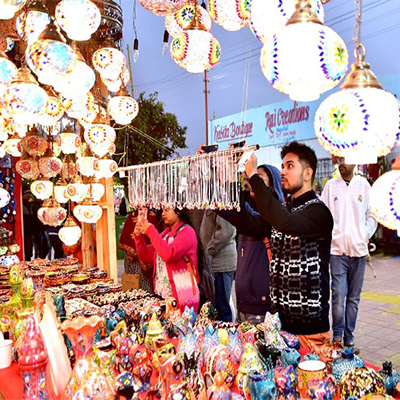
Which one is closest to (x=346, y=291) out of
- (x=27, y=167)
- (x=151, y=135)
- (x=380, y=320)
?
(x=380, y=320)

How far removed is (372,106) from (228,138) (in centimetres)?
1344

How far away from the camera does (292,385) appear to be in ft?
4.00

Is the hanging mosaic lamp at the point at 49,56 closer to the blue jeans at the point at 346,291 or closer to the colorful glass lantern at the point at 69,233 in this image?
the colorful glass lantern at the point at 69,233

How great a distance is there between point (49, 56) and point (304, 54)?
1.14 metres

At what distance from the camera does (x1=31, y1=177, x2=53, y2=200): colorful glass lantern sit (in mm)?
3469

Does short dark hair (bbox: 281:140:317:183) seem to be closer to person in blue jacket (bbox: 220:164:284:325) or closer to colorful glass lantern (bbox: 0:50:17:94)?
person in blue jacket (bbox: 220:164:284:325)

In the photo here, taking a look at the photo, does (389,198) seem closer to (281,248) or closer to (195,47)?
(281,248)

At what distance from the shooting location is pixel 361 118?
0.91 metres

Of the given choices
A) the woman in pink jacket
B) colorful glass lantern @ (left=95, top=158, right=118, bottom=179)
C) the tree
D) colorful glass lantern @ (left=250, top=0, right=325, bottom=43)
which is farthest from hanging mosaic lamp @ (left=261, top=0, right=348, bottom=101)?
the tree

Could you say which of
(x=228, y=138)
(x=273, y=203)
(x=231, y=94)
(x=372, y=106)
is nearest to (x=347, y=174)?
(x=273, y=203)

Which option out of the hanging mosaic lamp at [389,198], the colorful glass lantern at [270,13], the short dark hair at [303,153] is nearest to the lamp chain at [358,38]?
the colorful glass lantern at [270,13]

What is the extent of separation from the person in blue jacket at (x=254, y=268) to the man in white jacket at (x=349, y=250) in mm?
1264

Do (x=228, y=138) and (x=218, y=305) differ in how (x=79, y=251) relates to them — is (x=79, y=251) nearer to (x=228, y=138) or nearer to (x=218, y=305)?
(x=218, y=305)

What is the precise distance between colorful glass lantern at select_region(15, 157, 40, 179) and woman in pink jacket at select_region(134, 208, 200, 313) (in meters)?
1.22
